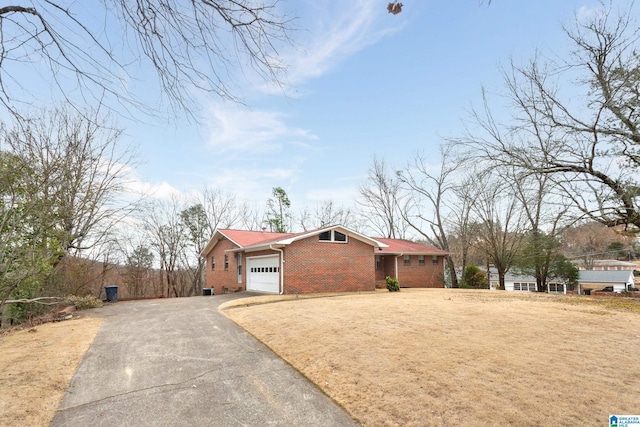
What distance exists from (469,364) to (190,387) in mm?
4053

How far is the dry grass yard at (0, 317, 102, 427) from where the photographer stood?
3961mm

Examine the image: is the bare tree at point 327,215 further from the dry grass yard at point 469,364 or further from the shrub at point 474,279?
the dry grass yard at point 469,364

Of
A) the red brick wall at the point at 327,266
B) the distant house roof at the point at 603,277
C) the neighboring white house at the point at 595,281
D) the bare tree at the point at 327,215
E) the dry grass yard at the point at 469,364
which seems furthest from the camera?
the distant house roof at the point at 603,277

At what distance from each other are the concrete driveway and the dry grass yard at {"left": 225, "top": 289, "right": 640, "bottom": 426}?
1.37 ft

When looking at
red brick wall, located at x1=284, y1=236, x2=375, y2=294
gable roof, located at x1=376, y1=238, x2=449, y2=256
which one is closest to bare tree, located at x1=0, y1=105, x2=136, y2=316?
red brick wall, located at x1=284, y1=236, x2=375, y2=294

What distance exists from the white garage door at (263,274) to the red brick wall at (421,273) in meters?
10.3

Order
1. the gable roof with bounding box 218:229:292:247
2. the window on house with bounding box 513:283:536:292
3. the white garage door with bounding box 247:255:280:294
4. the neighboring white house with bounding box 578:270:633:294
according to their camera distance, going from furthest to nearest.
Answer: the neighboring white house with bounding box 578:270:633:294, the window on house with bounding box 513:283:536:292, the gable roof with bounding box 218:229:292:247, the white garage door with bounding box 247:255:280:294

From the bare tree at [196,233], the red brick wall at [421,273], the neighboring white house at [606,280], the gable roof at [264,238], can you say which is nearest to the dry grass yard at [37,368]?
the gable roof at [264,238]

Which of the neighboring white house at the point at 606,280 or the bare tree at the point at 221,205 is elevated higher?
the bare tree at the point at 221,205

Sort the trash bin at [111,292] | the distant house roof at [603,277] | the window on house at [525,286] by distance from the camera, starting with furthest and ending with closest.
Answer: the distant house roof at [603,277]
the window on house at [525,286]
the trash bin at [111,292]

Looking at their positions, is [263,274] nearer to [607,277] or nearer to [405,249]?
[405,249]

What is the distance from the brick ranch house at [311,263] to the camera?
1673 centimetres

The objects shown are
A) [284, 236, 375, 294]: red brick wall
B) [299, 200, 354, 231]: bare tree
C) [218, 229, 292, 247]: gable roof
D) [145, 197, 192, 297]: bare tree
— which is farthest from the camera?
[299, 200, 354, 231]: bare tree

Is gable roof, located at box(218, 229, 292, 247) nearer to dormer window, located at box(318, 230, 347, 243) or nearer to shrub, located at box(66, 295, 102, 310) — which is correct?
dormer window, located at box(318, 230, 347, 243)
